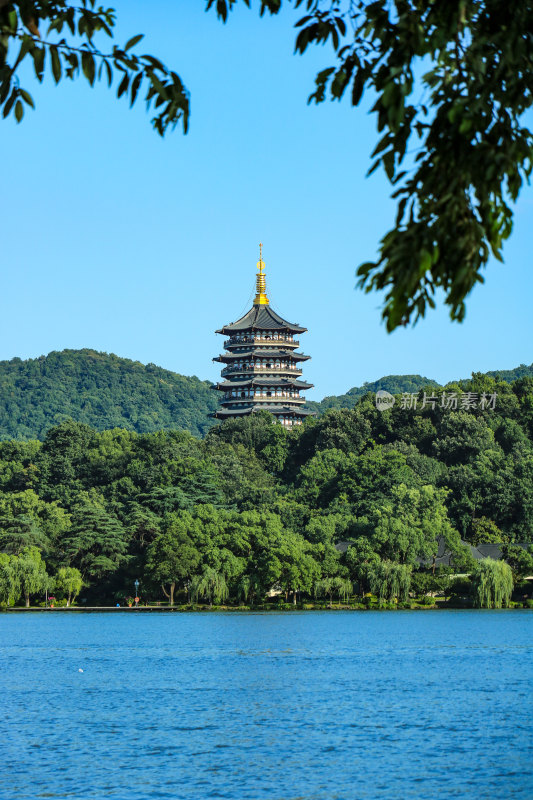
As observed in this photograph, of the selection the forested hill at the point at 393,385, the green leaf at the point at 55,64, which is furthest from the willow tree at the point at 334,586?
the forested hill at the point at 393,385

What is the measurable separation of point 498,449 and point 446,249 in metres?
66.0

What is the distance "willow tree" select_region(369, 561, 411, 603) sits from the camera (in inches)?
2061

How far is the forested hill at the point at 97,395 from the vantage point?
434ft

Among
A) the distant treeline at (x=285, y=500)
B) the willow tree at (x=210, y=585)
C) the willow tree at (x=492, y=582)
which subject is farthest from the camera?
the distant treeline at (x=285, y=500)

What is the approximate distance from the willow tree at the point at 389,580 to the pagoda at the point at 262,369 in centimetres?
2926

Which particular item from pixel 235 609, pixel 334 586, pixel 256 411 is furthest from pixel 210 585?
pixel 256 411

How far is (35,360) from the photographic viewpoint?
147500mm

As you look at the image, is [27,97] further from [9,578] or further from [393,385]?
[393,385]

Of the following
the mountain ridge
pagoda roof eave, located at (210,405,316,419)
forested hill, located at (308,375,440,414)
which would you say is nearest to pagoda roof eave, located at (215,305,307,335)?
pagoda roof eave, located at (210,405,316,419)

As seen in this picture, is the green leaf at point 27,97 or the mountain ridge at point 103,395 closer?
the green leaf at point 27,97

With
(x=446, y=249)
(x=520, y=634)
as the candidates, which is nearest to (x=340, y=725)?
(x=446, y=249)

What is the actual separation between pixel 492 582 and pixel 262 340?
112ft

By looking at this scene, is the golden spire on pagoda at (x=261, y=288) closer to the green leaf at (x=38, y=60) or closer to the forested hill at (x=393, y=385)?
the forested hill at (x=393, y=385)

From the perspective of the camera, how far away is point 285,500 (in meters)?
65.4
